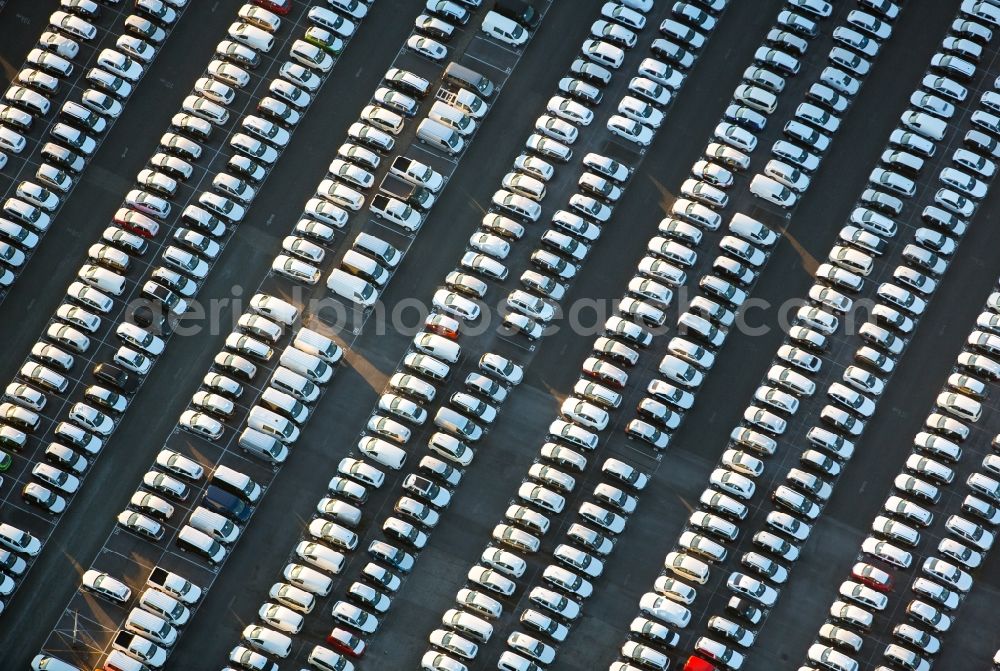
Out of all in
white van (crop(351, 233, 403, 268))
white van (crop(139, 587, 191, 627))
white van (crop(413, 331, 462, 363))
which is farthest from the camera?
white van (crop(351, 233, 403, 268))

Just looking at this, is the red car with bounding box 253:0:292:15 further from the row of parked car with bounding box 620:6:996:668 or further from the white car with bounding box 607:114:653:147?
the row of parked car with bounding box 620:6:996:668

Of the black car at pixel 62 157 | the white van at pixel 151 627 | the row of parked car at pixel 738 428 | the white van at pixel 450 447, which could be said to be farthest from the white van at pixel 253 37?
the white van at pixel 151 627

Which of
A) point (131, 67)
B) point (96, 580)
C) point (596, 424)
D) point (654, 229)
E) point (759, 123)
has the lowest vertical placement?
point (96, 580)

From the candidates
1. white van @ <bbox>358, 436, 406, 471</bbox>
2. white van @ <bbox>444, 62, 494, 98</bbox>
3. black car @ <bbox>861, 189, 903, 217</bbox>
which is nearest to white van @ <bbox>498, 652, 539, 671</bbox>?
white van @ <bbox>358, 436, 406, 471</bbox>

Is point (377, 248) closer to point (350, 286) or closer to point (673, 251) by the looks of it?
point (350, 286)

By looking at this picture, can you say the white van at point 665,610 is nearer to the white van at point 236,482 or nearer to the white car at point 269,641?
the white car at point 269,641

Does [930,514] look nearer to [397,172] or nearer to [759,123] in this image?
[759,123]

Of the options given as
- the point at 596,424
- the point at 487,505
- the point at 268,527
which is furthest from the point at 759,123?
the point at 268,527
